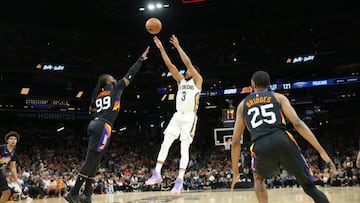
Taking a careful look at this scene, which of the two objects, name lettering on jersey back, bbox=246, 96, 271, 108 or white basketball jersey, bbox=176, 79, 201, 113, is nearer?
name lettering on jersey back, bbox=246, 96, 271, 108

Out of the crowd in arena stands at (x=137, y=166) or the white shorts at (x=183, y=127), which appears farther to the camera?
the crowd in arena stands at (x=137, y=166)

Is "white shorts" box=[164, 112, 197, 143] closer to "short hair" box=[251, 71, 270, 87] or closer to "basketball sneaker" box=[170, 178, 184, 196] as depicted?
"basketball sneaker" box=[170, 178, 184, 196]

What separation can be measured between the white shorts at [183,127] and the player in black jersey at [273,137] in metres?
2.73

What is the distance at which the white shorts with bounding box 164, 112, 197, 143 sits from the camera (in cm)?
773

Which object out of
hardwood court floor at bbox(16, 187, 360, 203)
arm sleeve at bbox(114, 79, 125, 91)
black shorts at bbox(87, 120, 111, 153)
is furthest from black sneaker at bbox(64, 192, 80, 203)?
hardwood court floor at bbox(16, 187, 360, 203)

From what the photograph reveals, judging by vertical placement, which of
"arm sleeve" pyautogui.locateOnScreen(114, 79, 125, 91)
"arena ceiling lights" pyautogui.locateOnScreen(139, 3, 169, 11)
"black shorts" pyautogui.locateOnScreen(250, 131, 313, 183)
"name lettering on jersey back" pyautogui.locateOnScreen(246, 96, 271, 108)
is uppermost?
"arena ceiling lights" pyautogui.locateOnScreen(139, 3, 169, 11)

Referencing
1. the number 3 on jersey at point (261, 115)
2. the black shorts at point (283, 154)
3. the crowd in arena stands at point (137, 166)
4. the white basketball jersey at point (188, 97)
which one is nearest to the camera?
the black shorts at point (283, 154)

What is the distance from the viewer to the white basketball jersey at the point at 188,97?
7.85 m

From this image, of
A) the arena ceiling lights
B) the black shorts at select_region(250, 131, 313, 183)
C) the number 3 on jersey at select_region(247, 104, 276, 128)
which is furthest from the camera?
the arena ceiling lights

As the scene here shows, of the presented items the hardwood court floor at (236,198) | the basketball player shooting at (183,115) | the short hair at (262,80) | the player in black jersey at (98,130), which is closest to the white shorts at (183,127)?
the basketball player shooting at (183,115)

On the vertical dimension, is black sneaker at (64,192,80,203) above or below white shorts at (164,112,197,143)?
below

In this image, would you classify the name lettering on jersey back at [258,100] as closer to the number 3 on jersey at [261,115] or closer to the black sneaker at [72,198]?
the number 3 on jersey at [261,115]

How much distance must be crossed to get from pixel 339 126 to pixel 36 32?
62.9 feet

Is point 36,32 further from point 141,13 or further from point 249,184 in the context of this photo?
point 249,184
